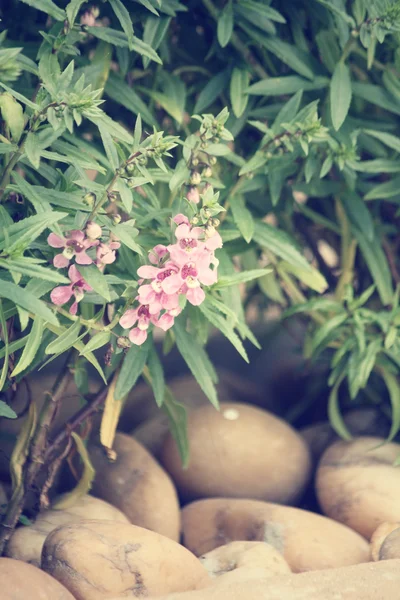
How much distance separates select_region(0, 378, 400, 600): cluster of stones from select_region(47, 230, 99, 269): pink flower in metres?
0.58

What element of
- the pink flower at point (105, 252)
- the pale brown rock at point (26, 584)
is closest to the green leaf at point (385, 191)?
the pink flower at point (105, 252)

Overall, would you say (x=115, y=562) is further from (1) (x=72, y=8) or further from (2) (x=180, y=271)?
(1) (x=72, y=8)

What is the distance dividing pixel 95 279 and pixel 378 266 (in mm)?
981

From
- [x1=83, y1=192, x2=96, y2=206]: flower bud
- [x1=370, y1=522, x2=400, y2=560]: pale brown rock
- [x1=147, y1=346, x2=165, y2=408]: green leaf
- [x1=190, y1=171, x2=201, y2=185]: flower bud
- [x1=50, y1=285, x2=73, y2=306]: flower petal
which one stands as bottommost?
[x1=370, y1=522, x2=400, y2=560]: pale brown rock

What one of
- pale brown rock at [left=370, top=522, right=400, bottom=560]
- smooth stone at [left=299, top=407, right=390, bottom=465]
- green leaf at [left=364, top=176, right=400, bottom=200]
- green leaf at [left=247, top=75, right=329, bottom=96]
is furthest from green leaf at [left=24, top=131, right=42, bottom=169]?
smooth stone at [left=299, top=407, right=390, bottom=465]

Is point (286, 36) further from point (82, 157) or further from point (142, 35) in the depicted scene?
point (82, 157)

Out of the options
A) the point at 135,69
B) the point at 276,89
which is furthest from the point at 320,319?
the point at 135,69

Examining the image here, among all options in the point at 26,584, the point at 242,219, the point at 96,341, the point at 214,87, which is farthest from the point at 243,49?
the point at 26,584

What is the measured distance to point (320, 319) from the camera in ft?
7.09

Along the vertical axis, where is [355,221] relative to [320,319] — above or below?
above

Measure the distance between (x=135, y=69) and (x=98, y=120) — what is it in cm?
62

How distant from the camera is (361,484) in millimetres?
2008

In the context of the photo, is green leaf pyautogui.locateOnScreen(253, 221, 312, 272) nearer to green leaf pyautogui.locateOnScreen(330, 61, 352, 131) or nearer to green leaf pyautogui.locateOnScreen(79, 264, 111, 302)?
green leaf pyautogui.locateOnScreen(330, 61, 352, 131)

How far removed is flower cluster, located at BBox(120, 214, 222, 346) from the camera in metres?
1.36
